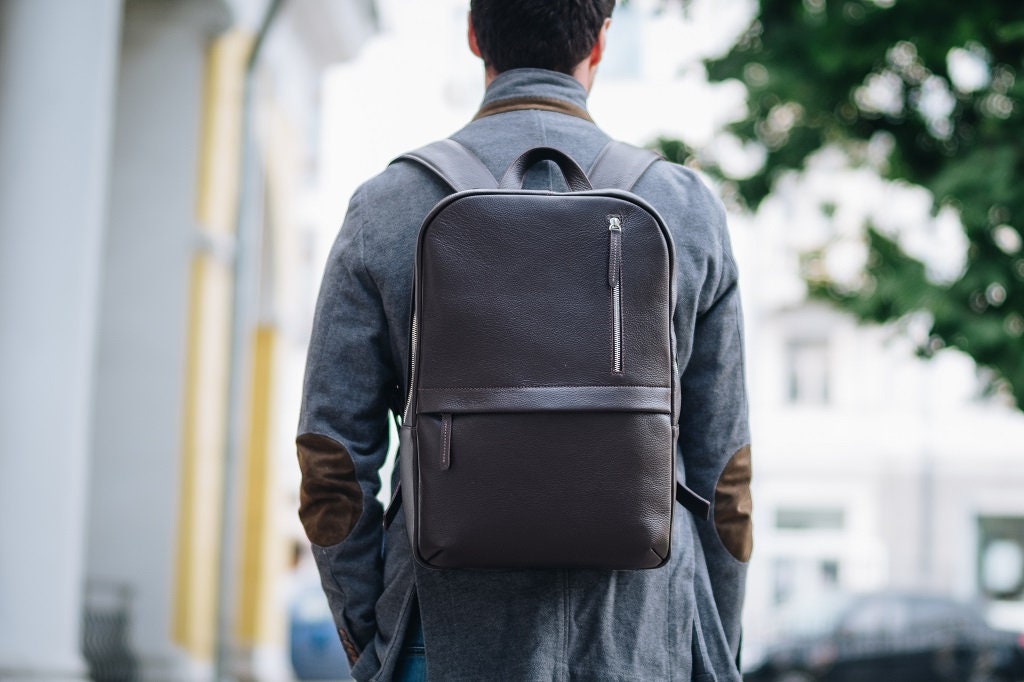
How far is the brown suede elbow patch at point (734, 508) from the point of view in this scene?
2.28 metres

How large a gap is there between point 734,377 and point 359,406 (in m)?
0.59

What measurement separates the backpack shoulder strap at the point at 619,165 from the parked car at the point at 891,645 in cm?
1481

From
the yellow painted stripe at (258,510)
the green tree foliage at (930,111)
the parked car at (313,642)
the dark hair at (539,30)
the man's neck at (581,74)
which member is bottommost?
the parked car at (313,642)

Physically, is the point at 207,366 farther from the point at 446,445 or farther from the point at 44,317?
the point at 446,445

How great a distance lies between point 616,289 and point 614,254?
0.15 ft

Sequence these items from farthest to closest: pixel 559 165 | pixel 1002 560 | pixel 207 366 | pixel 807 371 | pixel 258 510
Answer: pixel 807 371 < pixel 1002 560 < pixel 258 510 < pixel 207 366 < pixel 559 165

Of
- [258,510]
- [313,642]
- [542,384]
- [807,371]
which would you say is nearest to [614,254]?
[542,384]

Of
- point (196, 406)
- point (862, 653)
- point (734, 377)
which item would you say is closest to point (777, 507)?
point (862, 653)

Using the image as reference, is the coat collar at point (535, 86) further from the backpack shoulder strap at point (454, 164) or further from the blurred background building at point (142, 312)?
the blurred background building at point (142, 312)

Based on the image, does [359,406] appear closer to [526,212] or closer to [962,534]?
[526,212]

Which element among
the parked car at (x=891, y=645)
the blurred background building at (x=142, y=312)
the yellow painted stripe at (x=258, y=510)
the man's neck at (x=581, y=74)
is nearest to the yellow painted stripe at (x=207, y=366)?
the blurred background building at (x=142, y=312)

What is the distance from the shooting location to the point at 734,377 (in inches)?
91.9

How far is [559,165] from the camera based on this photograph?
2154mm

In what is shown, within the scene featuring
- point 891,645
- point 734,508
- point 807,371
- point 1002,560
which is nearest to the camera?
point 734,508
